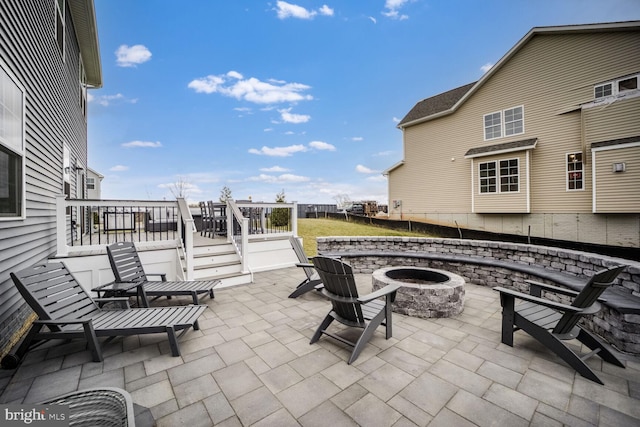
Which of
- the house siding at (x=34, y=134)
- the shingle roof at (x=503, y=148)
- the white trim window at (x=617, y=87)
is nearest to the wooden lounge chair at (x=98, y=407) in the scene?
the house siding at (x=34, y=134)

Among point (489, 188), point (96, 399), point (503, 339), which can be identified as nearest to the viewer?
point (96, 399)

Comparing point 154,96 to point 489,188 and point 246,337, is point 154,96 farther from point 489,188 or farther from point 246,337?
point 489,188

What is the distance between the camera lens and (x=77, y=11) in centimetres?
749

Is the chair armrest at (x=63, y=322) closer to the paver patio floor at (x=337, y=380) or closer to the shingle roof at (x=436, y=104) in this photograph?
the paver patio floor at (x=337, y=380)

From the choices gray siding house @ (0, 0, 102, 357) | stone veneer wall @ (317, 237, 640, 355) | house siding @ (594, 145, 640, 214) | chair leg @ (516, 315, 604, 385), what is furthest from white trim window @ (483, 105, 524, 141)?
gray siding house @ (0, 0, 102, 357)

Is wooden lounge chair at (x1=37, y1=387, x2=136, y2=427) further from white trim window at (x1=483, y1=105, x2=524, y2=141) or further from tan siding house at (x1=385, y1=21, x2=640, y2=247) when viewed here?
white trim window at (x1=483, y1=105, x2=524, y2=141)

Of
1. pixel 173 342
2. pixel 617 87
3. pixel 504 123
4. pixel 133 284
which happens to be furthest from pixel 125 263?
pixel 617 87

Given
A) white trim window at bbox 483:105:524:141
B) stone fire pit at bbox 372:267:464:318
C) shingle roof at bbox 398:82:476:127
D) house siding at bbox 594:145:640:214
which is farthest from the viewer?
shingle roof at bbox 398:82:476:127

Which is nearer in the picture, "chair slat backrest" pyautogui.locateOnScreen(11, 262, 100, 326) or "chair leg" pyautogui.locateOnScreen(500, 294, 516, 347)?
"chair slat backrest" pyautogui.locateOnScreen(11, 262, 100, 326)

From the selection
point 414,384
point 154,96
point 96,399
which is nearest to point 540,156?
point 414,384

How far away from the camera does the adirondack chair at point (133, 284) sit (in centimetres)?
417

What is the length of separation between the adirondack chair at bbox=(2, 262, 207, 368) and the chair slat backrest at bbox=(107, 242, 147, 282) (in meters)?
0.69

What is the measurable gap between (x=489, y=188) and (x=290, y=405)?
13636 millimetres

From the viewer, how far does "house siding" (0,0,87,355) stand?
3320 millimetres
